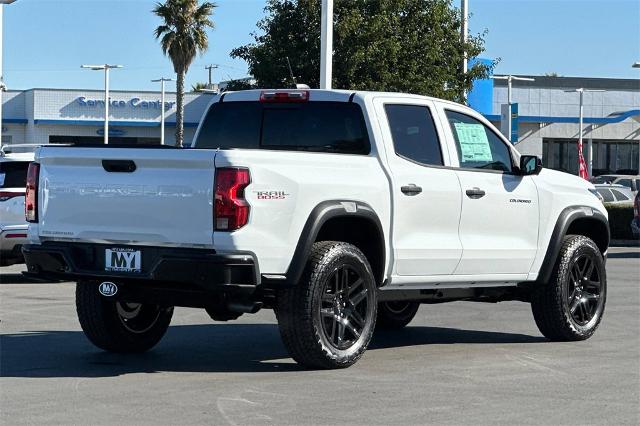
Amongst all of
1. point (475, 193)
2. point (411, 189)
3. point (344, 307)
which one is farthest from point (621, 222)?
point (344, 307)

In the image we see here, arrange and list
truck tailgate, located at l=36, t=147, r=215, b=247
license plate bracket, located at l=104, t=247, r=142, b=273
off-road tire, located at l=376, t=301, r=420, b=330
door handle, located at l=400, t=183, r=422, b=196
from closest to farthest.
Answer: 1. truck tailgate, located at l=36, t=147, r=215, b=247
2. license plate bracket, located at l=104, t=247, r=142, b=273
3. door handle, located at l=400, t=183, r=422, b=196
4. off-road tire, located at l=376, t=301, r=420, b=330

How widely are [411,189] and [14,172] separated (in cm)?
847

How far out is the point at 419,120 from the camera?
9.84 m

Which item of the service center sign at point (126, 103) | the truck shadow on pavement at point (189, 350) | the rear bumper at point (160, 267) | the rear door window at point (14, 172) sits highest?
the service center sign at point (126, 103)

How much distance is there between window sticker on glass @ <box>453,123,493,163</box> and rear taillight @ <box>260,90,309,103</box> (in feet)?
4.30

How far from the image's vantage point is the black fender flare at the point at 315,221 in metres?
8.36

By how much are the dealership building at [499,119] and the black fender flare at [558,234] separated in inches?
2215

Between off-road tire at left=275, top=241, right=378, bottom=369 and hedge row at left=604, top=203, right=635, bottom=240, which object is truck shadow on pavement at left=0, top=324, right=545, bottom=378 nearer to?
off-road tire at left=275, top=241, right=378, bottom=369

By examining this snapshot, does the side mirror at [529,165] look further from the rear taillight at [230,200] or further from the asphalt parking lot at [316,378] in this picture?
the rear taillight at [230,200]

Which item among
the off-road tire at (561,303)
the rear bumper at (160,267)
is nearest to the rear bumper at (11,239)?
the rear bumper at (160,267)

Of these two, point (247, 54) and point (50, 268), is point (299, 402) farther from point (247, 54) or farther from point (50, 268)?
point (247, 54)

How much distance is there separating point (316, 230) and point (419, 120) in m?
1.81

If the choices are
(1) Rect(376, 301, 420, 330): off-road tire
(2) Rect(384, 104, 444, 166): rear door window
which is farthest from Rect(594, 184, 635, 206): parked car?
(2) Rect(384, 104, 444, 166): rear door window

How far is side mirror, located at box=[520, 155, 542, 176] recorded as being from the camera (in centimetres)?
1048
